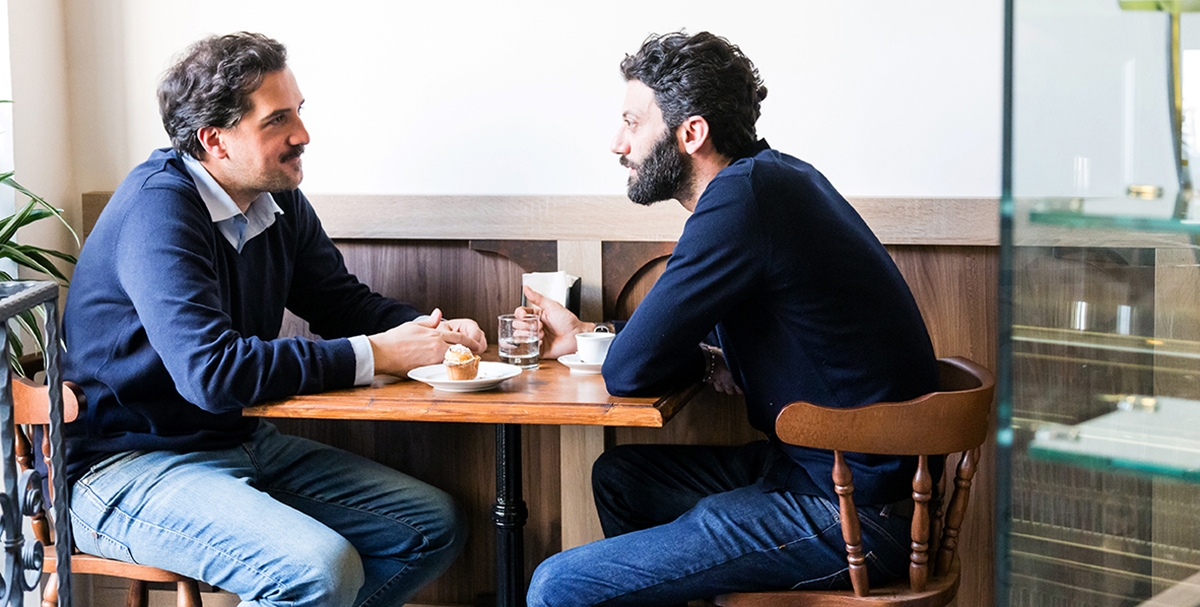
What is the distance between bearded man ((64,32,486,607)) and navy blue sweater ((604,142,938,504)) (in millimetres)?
565

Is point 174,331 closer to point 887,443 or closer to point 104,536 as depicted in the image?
point 104,536

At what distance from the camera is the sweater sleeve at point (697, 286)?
76.6 inches

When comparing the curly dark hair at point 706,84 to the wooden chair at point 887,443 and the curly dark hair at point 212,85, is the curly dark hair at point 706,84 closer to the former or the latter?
the wooden chair at point 887,443

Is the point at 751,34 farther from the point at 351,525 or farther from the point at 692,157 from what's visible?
the point at 351,525

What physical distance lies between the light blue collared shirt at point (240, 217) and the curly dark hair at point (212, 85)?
7cm

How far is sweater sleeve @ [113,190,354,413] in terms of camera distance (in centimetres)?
205

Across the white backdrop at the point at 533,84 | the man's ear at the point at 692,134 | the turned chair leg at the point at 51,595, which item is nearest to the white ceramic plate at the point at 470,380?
the man's ear at the point at 692,134

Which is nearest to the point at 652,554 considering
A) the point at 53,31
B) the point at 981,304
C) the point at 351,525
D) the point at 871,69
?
the point at 351,525

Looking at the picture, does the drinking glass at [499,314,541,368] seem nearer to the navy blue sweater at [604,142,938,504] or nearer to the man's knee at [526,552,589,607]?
the navy blue sweater at [604,142,938,504]

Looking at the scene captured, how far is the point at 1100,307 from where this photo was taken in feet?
3.44

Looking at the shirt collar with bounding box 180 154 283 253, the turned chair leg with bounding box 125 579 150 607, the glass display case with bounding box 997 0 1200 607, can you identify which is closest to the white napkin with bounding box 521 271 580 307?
the shirt collar with bounding box 180 154 283 253

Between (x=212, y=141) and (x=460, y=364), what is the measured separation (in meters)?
0.75

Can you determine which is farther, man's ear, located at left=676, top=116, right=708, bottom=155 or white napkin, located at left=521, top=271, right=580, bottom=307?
white napkin, located at left=521, top=271, right=580, bottom=307

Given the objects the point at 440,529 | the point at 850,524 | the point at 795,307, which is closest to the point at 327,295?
the point at 440,529
